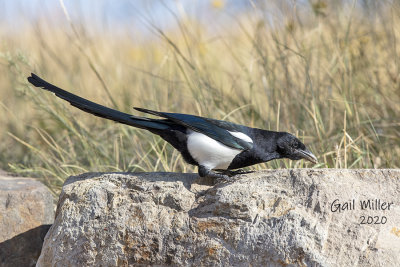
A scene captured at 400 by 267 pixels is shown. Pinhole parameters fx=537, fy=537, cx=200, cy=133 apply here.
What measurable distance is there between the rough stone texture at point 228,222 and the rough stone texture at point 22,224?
1.40 ft

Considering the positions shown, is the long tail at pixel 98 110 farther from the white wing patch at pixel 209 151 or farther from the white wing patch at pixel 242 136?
the white wing patch at pixel 242 136

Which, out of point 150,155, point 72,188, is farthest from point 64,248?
point 150,155

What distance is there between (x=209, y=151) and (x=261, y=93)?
2.07 meters

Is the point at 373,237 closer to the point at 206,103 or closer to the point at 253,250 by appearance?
the point at 253,250

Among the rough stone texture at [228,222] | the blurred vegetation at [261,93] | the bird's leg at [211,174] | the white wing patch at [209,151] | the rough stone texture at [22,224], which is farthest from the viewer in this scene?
the blurred vegetation at [261,93]

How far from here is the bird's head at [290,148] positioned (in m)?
3.30

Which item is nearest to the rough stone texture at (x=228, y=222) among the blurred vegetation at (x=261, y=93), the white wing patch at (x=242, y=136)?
the white wing patch at (x=242, y=136)

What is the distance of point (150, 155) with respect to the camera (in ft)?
14.8

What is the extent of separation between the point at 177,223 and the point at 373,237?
95 cm

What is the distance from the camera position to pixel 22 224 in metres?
3.29

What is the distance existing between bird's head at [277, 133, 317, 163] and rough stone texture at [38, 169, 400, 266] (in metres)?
0.45

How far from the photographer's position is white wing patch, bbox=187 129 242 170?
10.3 feet

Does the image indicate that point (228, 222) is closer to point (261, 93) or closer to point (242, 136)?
point (242, 136)

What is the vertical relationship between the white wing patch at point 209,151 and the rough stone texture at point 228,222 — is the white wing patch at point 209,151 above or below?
A: above
